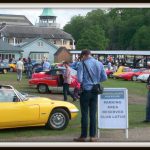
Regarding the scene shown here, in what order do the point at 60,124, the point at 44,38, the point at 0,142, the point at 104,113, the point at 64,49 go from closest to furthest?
the point at 0,142 < the point at 104,113 < the point at 60,124 < the point at 44,38 < the point at 64,49

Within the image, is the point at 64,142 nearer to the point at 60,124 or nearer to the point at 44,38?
the point at 60,124

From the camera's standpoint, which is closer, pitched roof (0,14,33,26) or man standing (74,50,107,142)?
man standing (74,50,107,142)

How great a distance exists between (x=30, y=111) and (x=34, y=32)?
13.0 meters

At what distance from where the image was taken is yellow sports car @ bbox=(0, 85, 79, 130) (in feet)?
34.0

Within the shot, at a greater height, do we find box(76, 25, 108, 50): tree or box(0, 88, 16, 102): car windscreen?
box(76, 25, 108, 50): tree

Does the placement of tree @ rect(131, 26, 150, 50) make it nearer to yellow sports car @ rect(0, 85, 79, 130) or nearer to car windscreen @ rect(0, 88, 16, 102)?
yellow sports car @ rect(0, 85, 79, 130)

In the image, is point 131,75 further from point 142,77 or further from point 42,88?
point 42,88

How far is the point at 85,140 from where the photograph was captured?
9.61 metres

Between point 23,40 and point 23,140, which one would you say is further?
point 23,40

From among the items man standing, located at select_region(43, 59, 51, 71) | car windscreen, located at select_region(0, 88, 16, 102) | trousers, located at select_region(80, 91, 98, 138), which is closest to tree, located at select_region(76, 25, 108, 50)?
man standing, located at select_region(43, 59, 51, 71)

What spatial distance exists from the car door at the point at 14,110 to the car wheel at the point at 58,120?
1.57ft

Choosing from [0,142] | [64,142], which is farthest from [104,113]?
[0,142]

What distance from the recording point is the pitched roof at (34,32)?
2156cm

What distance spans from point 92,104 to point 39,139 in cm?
135
